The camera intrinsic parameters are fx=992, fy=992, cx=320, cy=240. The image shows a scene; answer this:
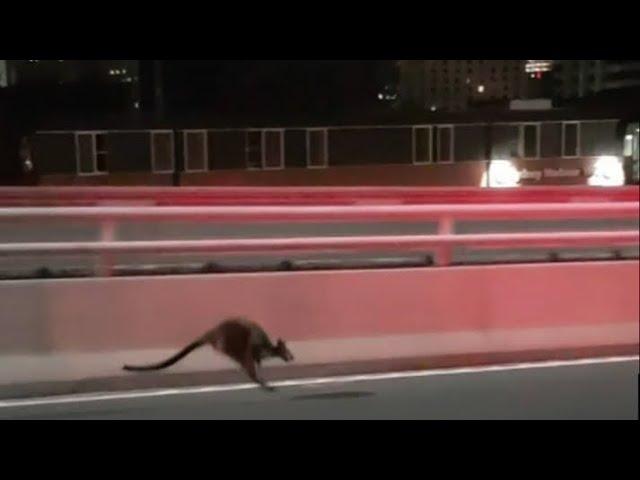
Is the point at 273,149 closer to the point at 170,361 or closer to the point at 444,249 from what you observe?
the point at 444,249

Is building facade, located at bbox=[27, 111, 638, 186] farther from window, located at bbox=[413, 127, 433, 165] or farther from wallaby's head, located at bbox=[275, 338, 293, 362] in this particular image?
wallaby's head, located at bbox=[275, 338, 293, 362]

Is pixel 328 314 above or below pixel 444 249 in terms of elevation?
below

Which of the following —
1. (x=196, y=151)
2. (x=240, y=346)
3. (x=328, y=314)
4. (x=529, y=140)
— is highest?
(x=529, y=140)

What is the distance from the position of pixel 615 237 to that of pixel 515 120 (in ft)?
81.0

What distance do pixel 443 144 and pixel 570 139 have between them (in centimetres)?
414

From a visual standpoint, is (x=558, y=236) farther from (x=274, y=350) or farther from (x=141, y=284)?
(x=141, y=284)

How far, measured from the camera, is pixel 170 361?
7.21 m

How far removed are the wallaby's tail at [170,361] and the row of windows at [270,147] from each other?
2318 cm

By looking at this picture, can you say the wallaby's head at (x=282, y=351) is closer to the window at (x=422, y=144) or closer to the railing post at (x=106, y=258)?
the railing post at (x=106, y=258)

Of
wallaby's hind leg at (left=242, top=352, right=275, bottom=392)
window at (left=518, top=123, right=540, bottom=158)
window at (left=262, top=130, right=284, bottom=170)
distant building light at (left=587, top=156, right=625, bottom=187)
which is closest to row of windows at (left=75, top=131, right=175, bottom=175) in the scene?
window at (left=262, top=130, right=284, bottom=170)

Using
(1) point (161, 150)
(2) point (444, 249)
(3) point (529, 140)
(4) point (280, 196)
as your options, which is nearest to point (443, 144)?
(3) point (529, 140)

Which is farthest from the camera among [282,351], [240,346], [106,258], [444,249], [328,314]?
[444,249]

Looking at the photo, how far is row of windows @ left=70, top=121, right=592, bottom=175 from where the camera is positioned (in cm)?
2994

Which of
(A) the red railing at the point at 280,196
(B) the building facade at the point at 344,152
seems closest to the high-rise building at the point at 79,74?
(B) the building facade at the point at 344,152
